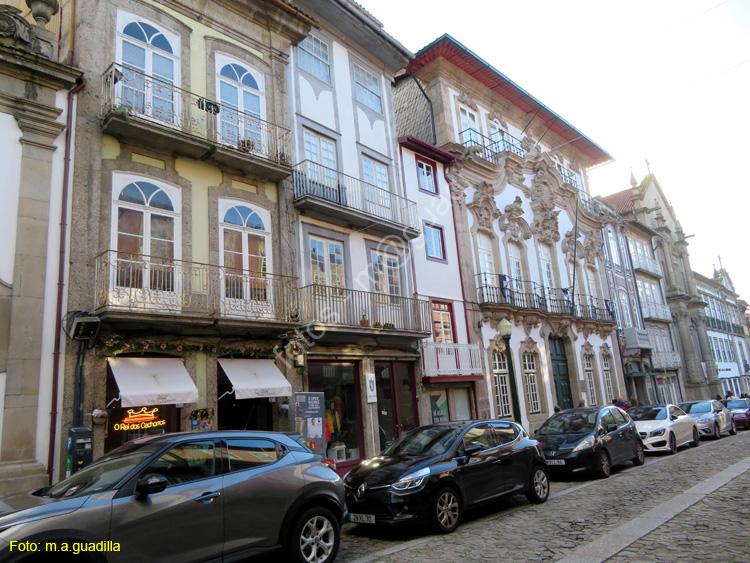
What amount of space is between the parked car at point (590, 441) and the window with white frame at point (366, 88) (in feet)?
38.7

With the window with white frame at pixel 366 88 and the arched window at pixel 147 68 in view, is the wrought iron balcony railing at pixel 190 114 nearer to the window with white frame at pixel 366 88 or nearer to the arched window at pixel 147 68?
the arched window at pixel 147 68

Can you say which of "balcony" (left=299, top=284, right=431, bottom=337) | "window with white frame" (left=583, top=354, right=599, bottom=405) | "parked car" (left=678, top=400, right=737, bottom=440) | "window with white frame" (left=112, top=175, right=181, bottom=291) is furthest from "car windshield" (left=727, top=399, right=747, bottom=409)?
"window with white frame" (left=112, top=175, right=181, bottom=291)

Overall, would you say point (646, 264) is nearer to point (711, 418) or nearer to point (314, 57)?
point (711, 418)

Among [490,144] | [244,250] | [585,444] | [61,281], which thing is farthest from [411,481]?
[490,144]

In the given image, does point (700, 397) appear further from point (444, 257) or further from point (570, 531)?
point (570, 531)

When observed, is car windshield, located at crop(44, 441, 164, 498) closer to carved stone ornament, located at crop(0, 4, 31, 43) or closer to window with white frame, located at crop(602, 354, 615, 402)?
carved stone ornament, located at crop(0, 4, 31, 43)

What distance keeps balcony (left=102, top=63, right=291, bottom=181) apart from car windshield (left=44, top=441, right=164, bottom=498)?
289 inches

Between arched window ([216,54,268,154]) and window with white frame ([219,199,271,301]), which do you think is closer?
window with white frame ([219,199,271,301])

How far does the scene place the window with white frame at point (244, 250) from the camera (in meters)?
12.3

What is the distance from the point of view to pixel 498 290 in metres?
22.1

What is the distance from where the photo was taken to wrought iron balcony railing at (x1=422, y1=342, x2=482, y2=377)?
57.5 ft

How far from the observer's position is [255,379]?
1210 cm

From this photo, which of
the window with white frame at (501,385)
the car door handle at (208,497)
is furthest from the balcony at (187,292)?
the window with white frame at (501,385)

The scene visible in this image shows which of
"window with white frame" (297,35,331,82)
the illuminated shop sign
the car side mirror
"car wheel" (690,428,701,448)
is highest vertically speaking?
"window with white frame" (297,35,331,82)
